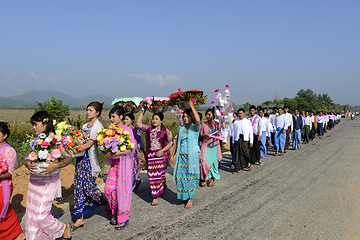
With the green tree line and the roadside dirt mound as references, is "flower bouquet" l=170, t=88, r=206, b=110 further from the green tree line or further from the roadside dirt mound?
the green tree line

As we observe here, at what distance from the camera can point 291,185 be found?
6.57 m

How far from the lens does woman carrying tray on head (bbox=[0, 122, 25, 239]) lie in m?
3.38

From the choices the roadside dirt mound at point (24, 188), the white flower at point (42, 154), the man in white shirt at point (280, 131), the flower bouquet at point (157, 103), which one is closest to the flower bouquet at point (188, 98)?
the flower bouquet at point (157, 103)

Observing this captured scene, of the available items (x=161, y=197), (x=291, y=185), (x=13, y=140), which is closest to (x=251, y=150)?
(x=291, y=185)

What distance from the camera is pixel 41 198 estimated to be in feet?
11.0

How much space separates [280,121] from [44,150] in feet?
34.7

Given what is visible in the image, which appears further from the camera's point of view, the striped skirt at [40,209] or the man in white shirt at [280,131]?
the man in white shirt at [280,131]

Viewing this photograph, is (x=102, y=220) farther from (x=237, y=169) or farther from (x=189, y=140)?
(x=237, y=169)

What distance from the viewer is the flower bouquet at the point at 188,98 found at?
482 centimetres

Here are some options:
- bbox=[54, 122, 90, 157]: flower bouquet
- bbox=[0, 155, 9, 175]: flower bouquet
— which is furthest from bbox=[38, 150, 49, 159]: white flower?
bbox=[0, 155, 9, 175]: flower bouquet

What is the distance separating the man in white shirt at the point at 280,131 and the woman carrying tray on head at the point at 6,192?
33.6ft

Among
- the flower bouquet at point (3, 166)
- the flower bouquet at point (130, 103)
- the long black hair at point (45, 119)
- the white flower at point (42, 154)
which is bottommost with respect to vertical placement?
the flower bouquet at point (3, 166)

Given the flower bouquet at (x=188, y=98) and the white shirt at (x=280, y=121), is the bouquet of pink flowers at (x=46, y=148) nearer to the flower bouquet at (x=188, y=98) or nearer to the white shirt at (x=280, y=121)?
the flower bouquet at (x=188, y=98)

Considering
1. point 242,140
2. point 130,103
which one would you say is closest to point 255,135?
point 242,140
